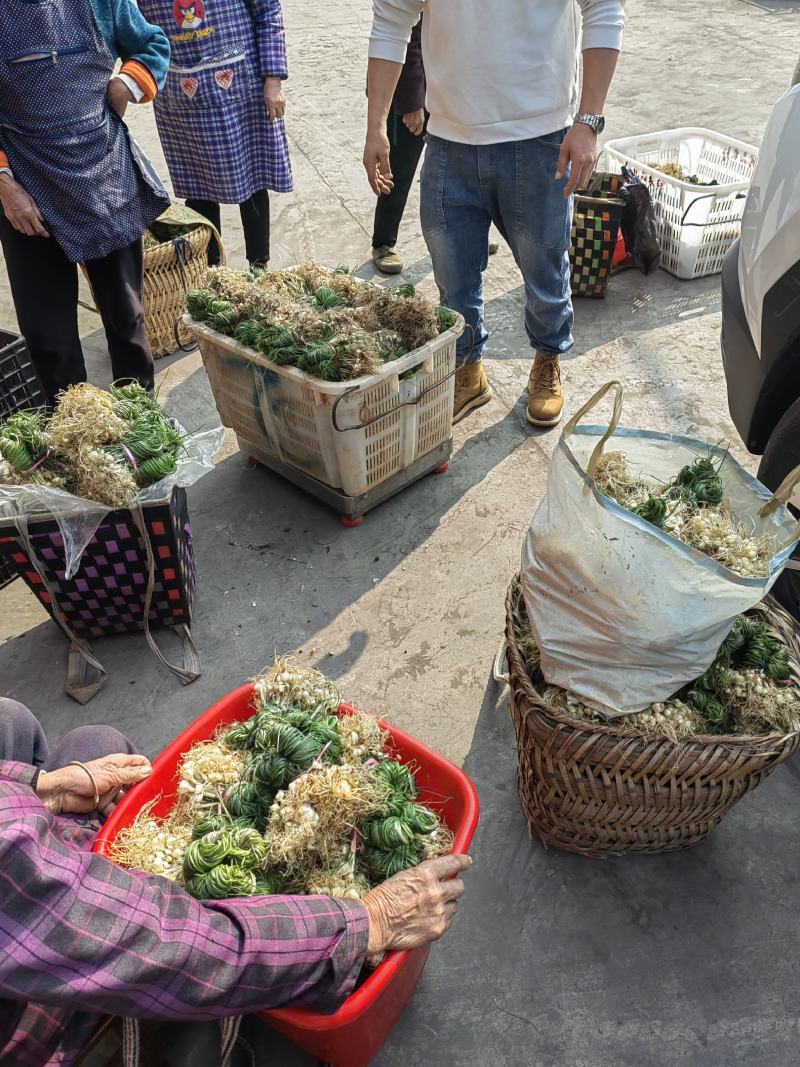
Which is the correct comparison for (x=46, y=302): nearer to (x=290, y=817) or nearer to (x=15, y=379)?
(x=15, y=379)

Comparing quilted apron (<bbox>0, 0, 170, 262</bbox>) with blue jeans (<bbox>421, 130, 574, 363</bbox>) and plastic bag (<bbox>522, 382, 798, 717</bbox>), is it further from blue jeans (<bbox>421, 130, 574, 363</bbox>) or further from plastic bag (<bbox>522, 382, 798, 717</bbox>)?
plastic bag (<bbox>522, 382, 798, 717</bbox>)

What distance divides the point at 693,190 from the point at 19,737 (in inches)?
161

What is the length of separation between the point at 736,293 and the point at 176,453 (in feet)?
6.16

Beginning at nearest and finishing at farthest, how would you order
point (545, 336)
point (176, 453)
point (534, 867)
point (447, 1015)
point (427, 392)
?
point (447, 1015), point (534, 867), point (176, 453), point (427, 392), point (545, 336)

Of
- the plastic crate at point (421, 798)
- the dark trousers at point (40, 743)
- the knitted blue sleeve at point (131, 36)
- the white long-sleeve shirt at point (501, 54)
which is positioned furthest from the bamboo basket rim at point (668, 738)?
the knitted blue sleeve at point (131, 36)

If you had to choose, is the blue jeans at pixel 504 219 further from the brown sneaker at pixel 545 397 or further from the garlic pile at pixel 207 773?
the garlic pile at pixel 207 773

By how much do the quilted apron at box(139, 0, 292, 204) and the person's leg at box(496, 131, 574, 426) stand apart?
58.4 inches

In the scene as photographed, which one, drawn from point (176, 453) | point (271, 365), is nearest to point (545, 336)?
point (271, 365)

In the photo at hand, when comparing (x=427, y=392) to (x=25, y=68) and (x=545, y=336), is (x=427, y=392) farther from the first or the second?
(x=25, y=68)

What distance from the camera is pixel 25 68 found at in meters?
2.54

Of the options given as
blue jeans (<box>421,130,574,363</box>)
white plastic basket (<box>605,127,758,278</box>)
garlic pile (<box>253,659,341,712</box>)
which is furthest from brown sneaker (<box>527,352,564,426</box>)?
garlic pile (<box>253,659,341,712</box>)

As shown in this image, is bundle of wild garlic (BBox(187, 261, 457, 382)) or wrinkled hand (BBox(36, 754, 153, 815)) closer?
wrinkled hand (BBox(36, 754, 153, 815))

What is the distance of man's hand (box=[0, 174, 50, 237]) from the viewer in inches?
106

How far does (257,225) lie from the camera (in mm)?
4262
